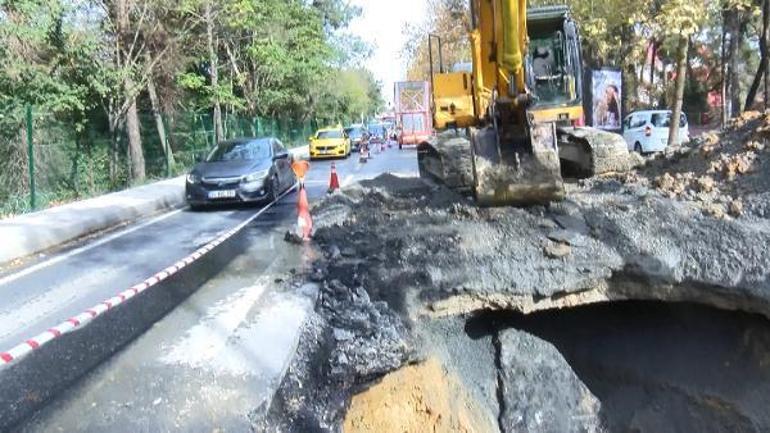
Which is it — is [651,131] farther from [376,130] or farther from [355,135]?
[376,130]

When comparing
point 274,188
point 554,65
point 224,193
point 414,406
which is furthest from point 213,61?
point 414,406

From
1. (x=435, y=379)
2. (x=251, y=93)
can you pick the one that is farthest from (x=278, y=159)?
(x=251, y=93)

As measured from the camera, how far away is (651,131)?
23.5 metres

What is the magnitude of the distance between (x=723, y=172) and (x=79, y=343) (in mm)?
6892

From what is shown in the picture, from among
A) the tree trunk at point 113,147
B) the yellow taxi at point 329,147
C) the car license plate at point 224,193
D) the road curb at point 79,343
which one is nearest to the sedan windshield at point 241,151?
the car license plate at point 224,193

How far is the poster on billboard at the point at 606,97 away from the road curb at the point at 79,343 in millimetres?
15619

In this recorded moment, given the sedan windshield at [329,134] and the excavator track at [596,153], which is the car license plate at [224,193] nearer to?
the excavator track at [596,153]

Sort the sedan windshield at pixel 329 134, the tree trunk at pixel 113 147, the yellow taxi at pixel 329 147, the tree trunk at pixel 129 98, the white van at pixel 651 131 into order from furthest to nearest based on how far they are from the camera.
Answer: the sedan windshield at pixel 329 134, the yellow taxi at pixel 329 147, the white van at pixel 651 131, the tree trunk at pixel 113 147, the tree trunk at pixel 129 98

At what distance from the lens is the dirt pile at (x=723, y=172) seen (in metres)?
7.38

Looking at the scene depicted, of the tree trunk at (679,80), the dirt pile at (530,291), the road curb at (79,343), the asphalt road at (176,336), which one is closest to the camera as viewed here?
the asphalt road at (176,336)

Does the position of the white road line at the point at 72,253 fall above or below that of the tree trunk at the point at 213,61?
below

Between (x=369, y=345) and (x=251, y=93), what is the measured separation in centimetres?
3259

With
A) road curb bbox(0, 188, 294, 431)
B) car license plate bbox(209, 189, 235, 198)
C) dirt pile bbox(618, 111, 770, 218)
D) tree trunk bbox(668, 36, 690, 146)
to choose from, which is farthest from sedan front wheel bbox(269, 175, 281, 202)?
tree trunk bbox(668, 36, 690, 146)

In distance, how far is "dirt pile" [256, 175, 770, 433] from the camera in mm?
6227
